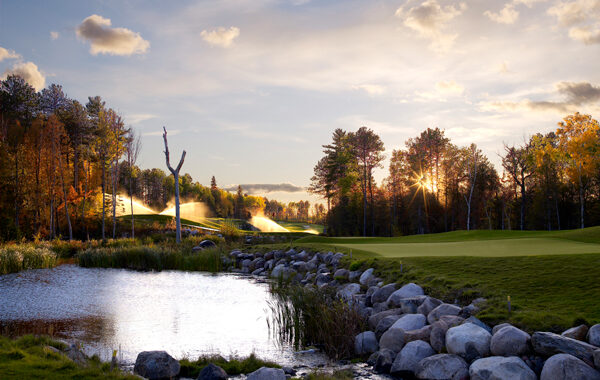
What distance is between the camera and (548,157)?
39.7 m

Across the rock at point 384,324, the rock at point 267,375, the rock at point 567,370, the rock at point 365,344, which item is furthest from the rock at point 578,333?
the rock at point 267,375

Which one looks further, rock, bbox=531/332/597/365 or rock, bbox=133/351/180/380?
rock, bbox=133/351/180/380

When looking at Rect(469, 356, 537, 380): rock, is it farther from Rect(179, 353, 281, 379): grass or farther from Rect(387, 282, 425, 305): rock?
Rect(387, 282, 425, 305): rock

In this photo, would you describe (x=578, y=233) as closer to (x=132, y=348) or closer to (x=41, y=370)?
(x=132, y=348)

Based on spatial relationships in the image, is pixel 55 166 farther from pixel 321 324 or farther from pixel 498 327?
pixel 498 327

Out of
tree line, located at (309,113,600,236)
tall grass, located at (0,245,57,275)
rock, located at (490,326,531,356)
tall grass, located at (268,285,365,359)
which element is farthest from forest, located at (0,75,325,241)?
rock, located at (490,326,531,356)

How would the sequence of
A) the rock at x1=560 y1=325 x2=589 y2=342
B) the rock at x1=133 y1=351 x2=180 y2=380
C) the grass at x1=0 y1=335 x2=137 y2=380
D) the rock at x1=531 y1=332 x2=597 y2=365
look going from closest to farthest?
the grass at x1=0 y1=335 x2=137 y2=380 < the rock at x1=531 y1=332 x2=597 y2=365 < the rock at x1=560 y1=325 x2=589 y2=342 < the rock at x1=133 y1=351 x2=180 y2=380

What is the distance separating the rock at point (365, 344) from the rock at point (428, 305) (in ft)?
3.53

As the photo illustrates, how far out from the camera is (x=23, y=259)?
19484 millimetres

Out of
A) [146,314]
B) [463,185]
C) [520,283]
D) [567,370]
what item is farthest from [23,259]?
[463,185]

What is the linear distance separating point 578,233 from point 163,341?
17766 mm

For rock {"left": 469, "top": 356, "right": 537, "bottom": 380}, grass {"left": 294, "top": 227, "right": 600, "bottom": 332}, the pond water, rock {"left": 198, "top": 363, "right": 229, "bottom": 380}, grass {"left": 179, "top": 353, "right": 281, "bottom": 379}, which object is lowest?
the pond water

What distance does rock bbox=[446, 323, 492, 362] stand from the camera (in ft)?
20.4

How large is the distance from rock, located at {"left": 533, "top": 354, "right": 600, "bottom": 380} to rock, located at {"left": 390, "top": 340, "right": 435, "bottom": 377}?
1.71 m
